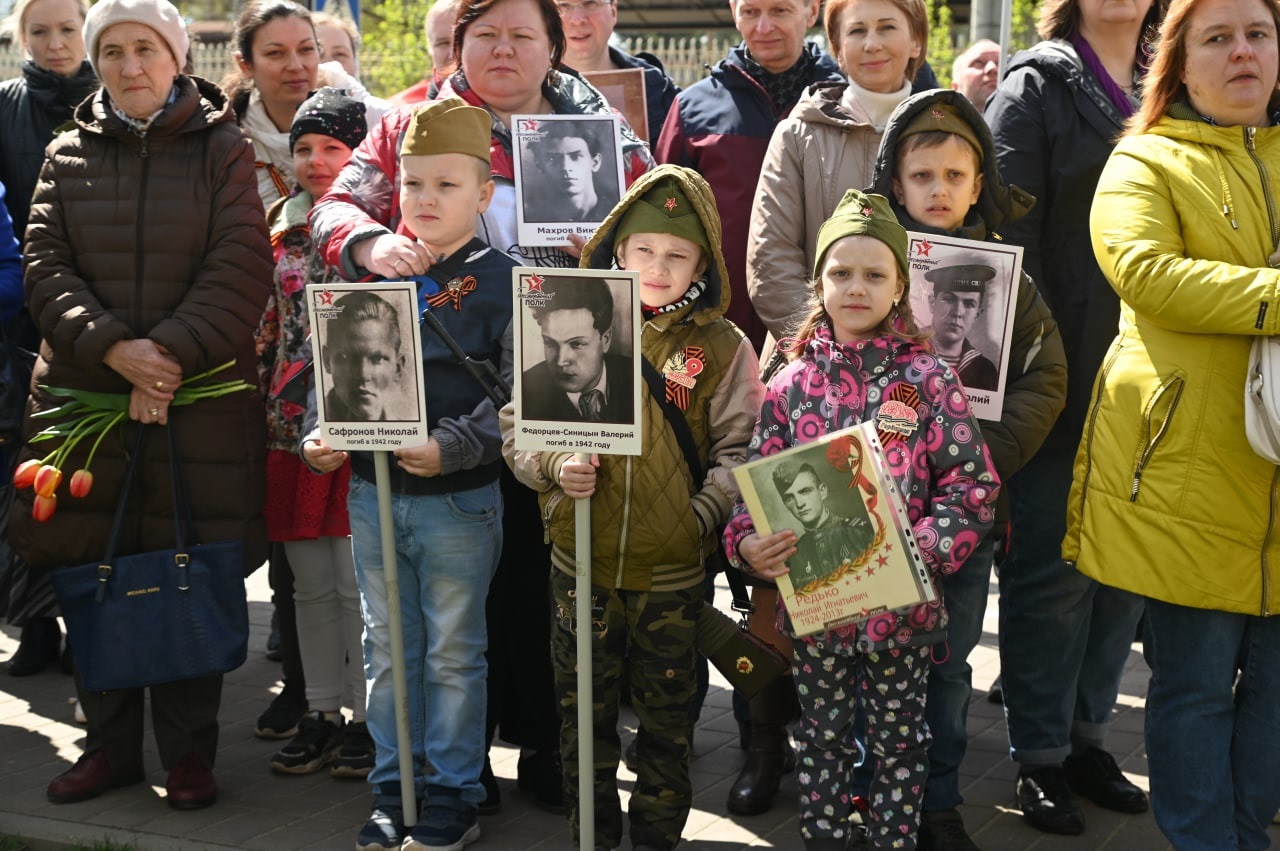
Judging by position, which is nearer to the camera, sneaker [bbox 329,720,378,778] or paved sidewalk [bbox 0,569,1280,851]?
paved sidewalk [bbox 0,569,1280,851]

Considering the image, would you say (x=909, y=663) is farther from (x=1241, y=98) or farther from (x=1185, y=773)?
(x=1241, y=98)

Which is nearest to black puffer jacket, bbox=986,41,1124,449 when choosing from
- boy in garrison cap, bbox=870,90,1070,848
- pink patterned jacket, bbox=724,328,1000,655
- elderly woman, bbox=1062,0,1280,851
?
boy in garrison cap, bbox=870,90,1070,848

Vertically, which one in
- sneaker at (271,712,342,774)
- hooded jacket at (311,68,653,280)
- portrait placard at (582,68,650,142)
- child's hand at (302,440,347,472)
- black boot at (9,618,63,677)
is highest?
portrait placard at (582,68,650,142)

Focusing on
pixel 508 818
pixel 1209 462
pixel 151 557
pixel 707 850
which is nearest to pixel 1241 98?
pixel 1209 462

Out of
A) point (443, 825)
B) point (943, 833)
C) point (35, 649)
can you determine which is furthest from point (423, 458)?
point (35, 649)

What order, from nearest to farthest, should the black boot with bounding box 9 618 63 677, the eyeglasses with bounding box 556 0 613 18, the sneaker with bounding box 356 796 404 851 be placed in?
the sneaker with bounding box 356 796 404 851
the eyeglasses with bounding box 556 0 613 18
the black boot with bounding box 9 618 63 677

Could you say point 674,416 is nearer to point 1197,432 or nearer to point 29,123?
point 1197,432

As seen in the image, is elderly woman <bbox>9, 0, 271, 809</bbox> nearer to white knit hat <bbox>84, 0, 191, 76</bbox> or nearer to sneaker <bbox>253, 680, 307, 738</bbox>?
white knit hat <bbox>84, 0, 191, 76</bbox>

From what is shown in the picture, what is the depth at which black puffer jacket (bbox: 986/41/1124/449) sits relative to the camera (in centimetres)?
461

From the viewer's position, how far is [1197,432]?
12.3ft

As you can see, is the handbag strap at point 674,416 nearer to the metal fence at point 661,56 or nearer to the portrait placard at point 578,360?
the portrait placard at point 578,360

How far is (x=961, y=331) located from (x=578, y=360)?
1169 millimetres

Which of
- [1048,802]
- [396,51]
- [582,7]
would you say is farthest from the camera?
[396,51]

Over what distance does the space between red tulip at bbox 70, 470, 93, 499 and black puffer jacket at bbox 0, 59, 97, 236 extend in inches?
88.7
